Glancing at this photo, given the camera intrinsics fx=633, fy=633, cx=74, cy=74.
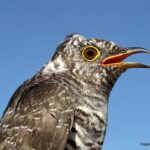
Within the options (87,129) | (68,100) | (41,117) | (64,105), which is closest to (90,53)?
(68,100)

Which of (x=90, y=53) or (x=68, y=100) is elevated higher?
(x=90, y=53)

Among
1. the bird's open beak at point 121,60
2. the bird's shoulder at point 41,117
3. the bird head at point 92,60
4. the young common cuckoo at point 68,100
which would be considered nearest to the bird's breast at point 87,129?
the young common cuckoo at point 68,100

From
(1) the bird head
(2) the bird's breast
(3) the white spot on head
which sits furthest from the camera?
(3) the white spot on head

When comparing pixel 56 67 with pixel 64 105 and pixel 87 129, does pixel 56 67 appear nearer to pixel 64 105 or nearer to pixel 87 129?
pixel 64 105

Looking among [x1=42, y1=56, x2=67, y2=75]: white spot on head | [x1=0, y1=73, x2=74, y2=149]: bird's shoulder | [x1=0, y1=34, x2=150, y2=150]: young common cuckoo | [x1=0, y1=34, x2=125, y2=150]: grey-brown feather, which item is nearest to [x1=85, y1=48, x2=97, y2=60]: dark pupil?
[x1=0, y1=34, x2=150, y2=150]: young common cuckoo

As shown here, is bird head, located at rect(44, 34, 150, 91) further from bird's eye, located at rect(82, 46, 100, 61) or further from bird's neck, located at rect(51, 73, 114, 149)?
bird's neck, located at rect(51, 73, 114, 149)

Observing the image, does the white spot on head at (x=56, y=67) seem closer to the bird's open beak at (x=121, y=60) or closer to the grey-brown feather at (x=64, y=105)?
the grey-brown feather at (x=64, y=105)

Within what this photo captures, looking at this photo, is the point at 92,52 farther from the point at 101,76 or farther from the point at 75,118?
the point at 75,118

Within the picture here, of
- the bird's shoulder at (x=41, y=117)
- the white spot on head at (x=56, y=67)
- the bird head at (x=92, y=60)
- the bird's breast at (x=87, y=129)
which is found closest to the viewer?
the bird's shoulder at (x=41, y=117)
